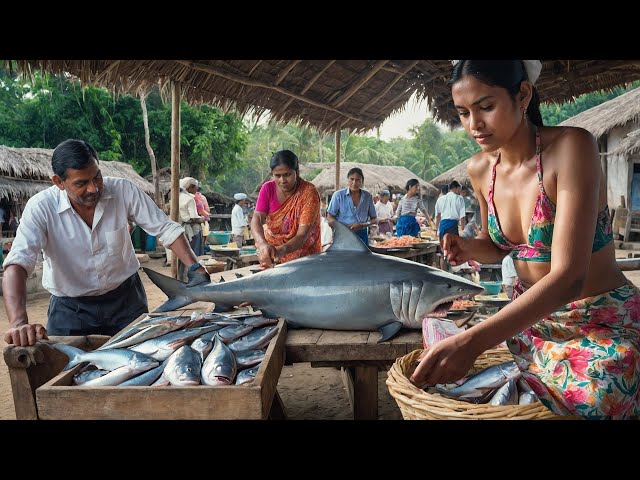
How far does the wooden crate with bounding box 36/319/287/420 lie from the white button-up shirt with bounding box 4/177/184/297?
5.02ft

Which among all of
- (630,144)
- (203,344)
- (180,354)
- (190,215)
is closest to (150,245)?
(190,215)

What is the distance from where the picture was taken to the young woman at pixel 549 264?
136 centimetres

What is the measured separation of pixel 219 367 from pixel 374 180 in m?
23.9

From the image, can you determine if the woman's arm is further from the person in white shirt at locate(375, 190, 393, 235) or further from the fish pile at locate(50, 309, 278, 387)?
the person in white shirt at locate(375, 190, 393, 235)

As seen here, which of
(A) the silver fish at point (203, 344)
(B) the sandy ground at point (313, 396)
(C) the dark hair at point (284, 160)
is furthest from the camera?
(B) the sandy ground at point (313, 396)

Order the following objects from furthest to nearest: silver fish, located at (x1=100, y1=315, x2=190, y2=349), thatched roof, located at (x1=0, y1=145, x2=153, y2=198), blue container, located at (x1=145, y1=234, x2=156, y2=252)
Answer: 1. blue container, located at (x1=145, y1=234, x2=156, y2=252)
2. thatched roof, located at (x1=0, y1=145, x2=153, y2=198)
3. silver fish, located at (x1=100, y1=315, x2=190, y2=349)

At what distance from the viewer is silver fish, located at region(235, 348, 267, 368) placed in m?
2.08

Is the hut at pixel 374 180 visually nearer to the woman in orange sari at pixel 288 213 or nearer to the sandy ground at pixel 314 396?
the sandy ground at pixel 314 396

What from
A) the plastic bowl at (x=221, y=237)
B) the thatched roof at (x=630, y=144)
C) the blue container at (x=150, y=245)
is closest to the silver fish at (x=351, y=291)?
the plastic bowl at (x=221, y=237)

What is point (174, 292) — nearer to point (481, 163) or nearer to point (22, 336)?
point (22, 336)

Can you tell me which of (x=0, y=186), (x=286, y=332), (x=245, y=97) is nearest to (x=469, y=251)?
(x=286, y=332)

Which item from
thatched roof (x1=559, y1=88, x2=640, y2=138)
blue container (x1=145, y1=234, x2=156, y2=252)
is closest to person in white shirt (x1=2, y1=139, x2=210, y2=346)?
blue container (x1=145, y1=234, x2=156, y2=252)

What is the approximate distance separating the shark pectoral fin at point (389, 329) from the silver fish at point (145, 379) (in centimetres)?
103

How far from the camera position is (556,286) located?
4.47 ft
